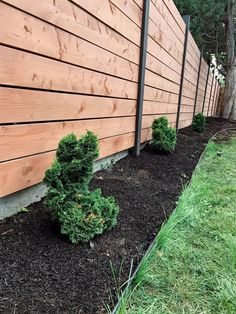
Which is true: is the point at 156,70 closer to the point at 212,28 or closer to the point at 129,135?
the point at 129,135

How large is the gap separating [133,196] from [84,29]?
135 centimetres

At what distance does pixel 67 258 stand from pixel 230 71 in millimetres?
10602

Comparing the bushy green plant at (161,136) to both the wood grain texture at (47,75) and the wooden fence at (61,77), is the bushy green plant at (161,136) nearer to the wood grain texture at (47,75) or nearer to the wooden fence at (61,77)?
the wooden fence at (61,77)

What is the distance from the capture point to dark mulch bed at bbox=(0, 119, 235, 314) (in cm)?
117

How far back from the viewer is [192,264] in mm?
1646

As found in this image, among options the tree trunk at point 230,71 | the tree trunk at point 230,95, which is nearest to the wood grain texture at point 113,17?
the tree trunk at point 230,71

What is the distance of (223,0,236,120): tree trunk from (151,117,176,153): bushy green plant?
721 centimetres

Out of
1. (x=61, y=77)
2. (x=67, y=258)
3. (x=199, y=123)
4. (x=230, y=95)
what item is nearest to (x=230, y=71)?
(x=230, y=95)

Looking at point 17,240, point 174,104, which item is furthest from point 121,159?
point 174,104

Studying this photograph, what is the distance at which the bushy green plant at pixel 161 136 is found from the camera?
13.2 ft

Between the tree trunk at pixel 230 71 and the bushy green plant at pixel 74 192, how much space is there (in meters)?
9.64

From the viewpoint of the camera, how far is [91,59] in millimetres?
2330

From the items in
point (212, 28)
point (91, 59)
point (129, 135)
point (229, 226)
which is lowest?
point (229, 226)

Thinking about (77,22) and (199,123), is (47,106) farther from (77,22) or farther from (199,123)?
(199,123)
